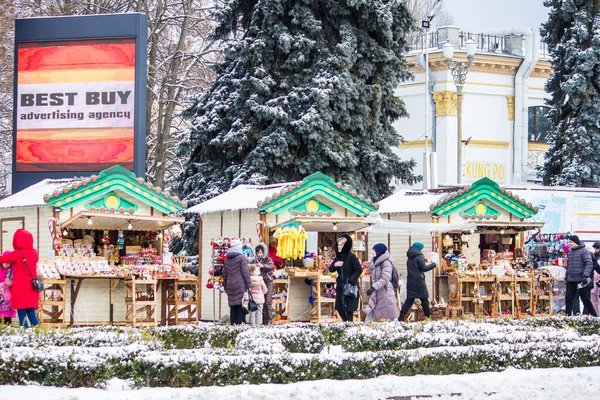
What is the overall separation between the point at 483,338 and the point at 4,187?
2878 cm

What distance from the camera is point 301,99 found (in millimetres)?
29531

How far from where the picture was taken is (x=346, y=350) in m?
15.0

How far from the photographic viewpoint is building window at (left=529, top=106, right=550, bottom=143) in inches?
1831

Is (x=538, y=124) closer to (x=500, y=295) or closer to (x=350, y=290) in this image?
(x=500, y=295)

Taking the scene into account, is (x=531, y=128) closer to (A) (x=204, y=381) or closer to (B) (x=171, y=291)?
(B) (x=171, y=291)

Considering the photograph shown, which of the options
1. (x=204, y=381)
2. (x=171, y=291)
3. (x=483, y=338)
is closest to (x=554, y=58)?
(x=171, y=291)

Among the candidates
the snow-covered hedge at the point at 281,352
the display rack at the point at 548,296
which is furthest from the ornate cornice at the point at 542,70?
the snow-covered hedge at the point at 281,352

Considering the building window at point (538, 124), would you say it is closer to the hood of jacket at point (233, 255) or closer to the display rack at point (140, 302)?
the display rack at point (140, 302)

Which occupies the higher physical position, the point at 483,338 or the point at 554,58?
the point at 554,58

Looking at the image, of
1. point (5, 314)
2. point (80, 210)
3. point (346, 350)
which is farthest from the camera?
point (80, 210)

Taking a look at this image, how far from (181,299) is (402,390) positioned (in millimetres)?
10786

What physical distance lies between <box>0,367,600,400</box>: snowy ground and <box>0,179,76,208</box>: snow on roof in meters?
10.1

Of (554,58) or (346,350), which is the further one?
(554,58)

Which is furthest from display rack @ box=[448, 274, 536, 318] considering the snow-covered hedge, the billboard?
the billboard
